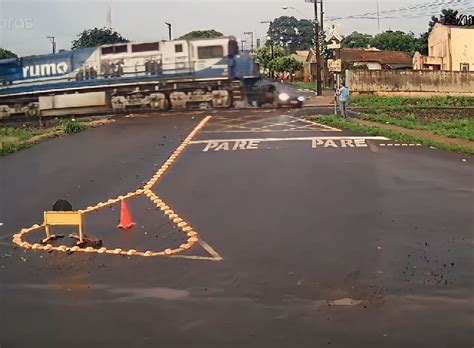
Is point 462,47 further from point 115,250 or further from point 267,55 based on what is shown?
point 115,250

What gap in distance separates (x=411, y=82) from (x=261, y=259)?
36284 mm

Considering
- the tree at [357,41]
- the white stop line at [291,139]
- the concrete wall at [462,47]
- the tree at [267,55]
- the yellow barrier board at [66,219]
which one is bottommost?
the yellow barrier board at [66,219]

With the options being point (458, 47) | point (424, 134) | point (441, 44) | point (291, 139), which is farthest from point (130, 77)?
point (441, 44)

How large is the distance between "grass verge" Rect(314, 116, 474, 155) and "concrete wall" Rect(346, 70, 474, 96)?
51.6ft

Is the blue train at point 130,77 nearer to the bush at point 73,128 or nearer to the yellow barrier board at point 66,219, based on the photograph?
the bush at point 73,128

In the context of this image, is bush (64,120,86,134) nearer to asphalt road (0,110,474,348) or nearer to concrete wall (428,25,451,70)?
asphalt road (0,110,474,348)

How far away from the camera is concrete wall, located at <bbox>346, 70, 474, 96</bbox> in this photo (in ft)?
140

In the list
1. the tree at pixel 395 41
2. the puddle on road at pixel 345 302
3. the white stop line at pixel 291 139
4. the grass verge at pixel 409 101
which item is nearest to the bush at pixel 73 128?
the white stop line at pixel 291 139

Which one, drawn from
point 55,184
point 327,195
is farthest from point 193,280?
point 55,184

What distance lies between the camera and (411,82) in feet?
141

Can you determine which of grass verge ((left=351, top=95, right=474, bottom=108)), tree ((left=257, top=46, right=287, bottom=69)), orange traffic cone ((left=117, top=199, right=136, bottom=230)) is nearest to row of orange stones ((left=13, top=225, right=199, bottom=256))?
orange traffic cone ((left=117, top=199, right=136, bottom=230))

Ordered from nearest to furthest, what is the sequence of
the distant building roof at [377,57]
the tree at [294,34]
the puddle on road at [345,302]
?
the puddle on road at [345,302]
the distant building roof at [377,57]
the tree at [294,34]

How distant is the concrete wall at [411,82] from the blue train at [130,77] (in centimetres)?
1019

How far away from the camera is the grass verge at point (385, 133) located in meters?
19.0
